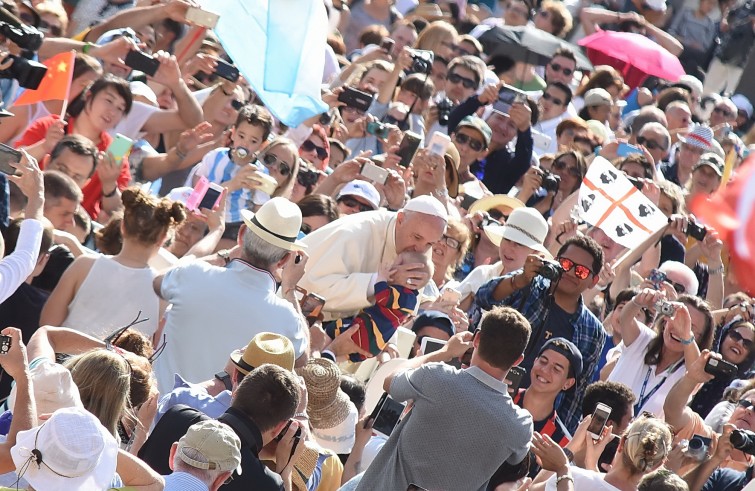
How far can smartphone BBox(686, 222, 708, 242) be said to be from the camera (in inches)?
375

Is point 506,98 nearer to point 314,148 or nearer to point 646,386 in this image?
point 314,148

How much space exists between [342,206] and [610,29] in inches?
344

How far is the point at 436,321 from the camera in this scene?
7.21m

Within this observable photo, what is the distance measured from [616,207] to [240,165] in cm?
243

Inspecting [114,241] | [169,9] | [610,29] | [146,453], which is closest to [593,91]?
[610,29]

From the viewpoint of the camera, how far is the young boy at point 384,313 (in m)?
6.82

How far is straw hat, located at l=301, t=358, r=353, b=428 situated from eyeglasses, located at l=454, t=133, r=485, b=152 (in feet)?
15.1

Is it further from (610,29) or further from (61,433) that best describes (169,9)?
(610,29)

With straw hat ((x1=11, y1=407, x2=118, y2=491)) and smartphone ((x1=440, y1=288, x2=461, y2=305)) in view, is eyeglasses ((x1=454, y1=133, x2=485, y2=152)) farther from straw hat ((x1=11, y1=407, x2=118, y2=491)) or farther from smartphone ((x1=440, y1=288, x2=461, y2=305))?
straw hat ((x1=11, y1=407, x2=118, y2=491))

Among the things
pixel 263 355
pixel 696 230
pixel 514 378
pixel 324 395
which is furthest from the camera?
pixel 696 230

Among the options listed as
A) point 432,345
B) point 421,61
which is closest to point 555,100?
point 421,61

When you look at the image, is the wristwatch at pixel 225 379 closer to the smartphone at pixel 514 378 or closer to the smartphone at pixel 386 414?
the smartphone at pixel 386 414

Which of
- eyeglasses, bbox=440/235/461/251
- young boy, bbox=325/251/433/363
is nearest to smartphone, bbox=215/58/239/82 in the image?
eyeglasses, bbox=440/235/461/251

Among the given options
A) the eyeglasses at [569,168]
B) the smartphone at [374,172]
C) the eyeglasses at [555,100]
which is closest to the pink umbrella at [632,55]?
the eyeglasses at [555,100]
